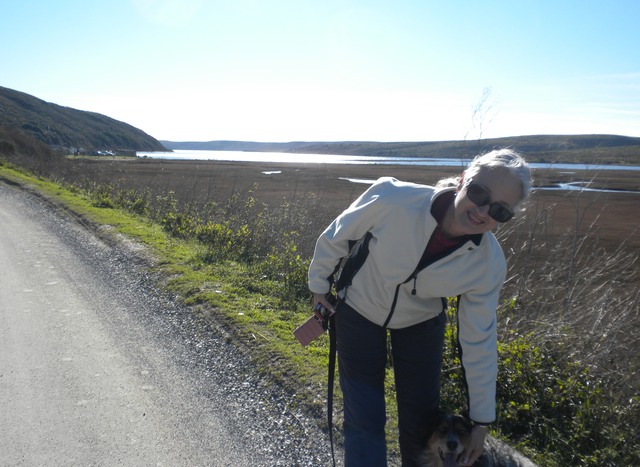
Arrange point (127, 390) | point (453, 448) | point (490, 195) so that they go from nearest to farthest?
1. point (490, 195)
2. point (453, 448)
3. point (127, 390)

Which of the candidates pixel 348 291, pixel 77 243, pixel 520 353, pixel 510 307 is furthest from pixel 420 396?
pixel 77 243

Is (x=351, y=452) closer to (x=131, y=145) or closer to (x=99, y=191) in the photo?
(x=99, y=191)

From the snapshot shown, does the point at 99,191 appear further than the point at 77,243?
Yes

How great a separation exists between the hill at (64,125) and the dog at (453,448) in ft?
208

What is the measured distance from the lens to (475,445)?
7.87 ft

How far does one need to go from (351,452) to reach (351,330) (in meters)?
0.64

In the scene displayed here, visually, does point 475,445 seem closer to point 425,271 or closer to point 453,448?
point 453,448

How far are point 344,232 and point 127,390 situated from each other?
105 inches

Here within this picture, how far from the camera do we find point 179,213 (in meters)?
11.6

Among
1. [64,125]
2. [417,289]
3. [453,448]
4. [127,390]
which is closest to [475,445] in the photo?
[453,448]

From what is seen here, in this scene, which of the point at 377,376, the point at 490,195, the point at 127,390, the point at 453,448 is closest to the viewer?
the point at 490,195

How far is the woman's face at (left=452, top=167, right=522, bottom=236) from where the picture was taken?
83.8 inches

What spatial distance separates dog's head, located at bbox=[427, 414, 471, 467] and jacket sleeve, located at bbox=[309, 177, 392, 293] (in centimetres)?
88

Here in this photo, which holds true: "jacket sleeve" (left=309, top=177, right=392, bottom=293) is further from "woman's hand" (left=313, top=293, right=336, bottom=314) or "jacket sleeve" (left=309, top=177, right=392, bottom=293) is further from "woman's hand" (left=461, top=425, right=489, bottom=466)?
"woman's hand" (left=461, top=425, right=489, bottom=466)
